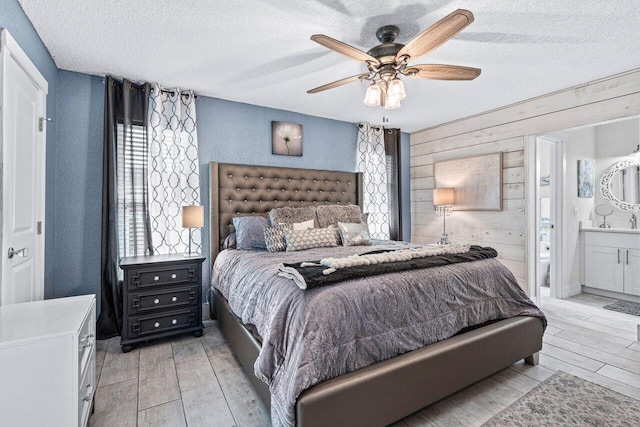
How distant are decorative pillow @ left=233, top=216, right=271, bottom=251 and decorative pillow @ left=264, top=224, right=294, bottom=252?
0.10 metres

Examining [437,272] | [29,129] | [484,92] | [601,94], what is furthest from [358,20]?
[601,94]

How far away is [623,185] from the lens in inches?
160

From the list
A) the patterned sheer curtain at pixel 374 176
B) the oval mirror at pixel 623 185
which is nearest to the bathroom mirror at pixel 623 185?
the oval mirror at pixel 623 185

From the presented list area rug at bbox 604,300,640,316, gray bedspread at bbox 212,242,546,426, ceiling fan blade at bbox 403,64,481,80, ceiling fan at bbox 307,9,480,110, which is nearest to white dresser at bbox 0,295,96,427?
gray bedspread at bbox 212,242,546,426

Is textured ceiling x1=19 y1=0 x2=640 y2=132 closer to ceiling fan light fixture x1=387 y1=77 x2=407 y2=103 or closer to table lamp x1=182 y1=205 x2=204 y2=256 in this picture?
ceiling fan light fixture x1=387 y1=77 x2=407 y2=103

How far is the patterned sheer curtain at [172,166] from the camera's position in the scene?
3.11m

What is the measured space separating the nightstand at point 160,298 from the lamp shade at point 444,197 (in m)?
3.04

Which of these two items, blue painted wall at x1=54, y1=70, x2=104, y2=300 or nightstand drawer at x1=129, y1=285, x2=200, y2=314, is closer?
nightstand drawer at x1=129, y1=285, x2=200, y2=314

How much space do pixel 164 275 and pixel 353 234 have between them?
1.77 metres

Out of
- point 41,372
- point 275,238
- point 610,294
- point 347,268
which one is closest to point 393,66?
point 347,268

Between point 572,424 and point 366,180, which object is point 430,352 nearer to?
point 572,424

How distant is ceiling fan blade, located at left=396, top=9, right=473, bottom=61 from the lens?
4.93 ft

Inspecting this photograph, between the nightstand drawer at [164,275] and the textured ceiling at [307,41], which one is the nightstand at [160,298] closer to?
the nightstand drawer at [164,275]

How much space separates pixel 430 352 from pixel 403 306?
29 cm
